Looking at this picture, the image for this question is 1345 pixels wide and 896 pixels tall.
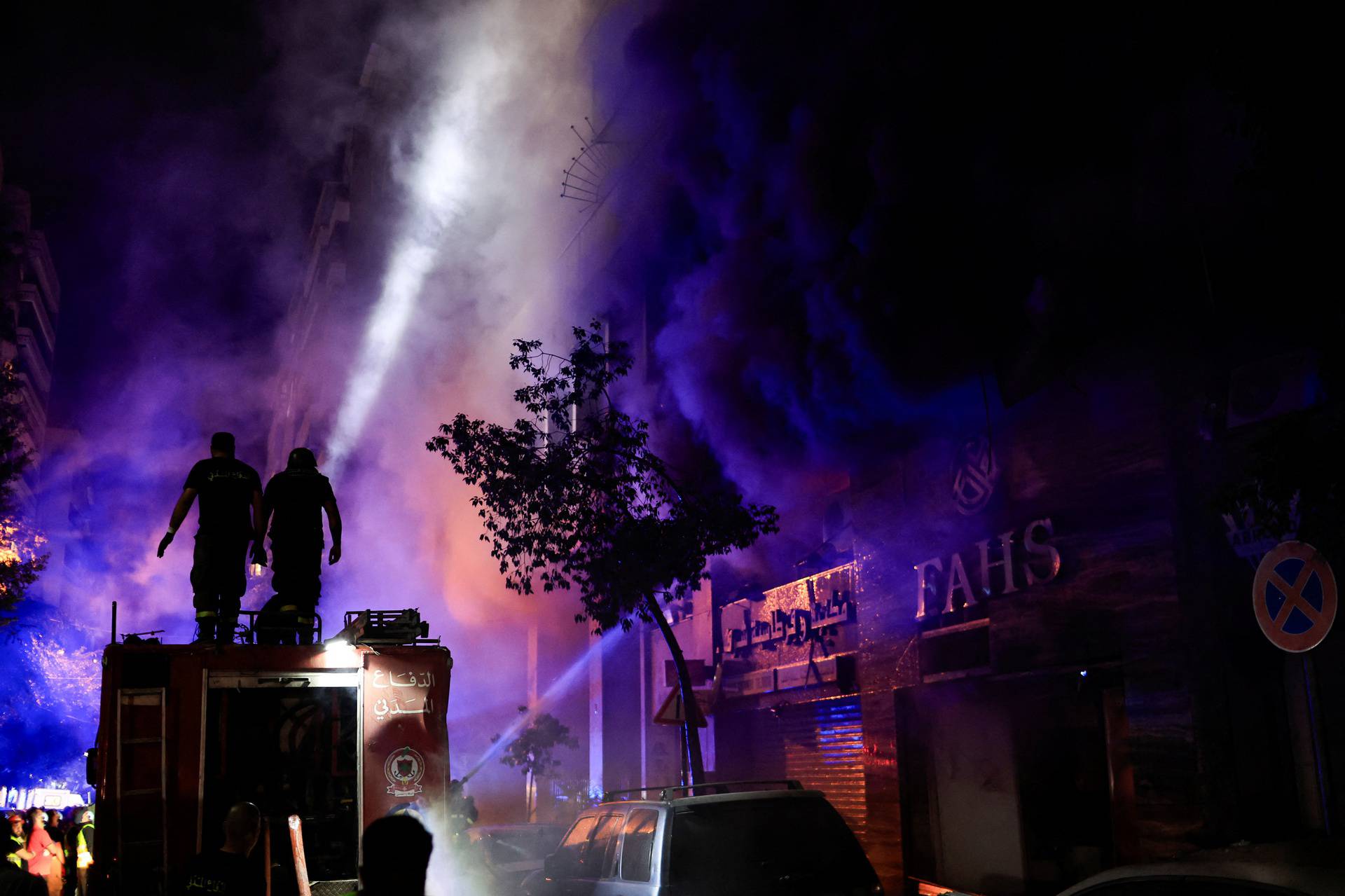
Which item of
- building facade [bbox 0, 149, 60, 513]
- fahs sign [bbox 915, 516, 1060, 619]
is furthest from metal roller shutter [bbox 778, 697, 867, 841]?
building facade [bbox 0, 149, 60, 513]

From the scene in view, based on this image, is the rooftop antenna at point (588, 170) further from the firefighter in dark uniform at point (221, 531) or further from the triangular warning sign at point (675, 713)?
the firefighter in dark uniform at point (221, 531)

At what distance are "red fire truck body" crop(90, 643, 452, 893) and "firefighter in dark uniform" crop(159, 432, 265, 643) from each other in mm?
648

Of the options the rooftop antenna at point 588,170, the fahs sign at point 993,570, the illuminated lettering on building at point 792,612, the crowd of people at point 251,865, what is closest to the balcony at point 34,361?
the rooftop antenna at point 588,170

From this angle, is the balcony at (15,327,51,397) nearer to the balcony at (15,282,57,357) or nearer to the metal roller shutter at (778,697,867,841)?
the balcony at (15,282,57,357)

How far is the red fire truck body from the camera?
6797 millimetres

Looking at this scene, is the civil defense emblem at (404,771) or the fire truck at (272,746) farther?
the civil defense emblem at (404,771)

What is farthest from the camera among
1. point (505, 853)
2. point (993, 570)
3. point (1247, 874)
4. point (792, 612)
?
point (792, 612)

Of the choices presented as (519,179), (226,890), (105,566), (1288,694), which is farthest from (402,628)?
(105,566)

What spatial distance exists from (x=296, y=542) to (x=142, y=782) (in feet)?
7.63

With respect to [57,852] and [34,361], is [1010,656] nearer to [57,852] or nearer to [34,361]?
[57,852]

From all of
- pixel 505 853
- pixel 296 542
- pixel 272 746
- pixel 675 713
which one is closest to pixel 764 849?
pixel 272 746

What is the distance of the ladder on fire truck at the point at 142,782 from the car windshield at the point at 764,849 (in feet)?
11.0

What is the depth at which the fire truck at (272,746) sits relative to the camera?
6.80 metres

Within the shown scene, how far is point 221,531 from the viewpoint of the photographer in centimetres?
827
